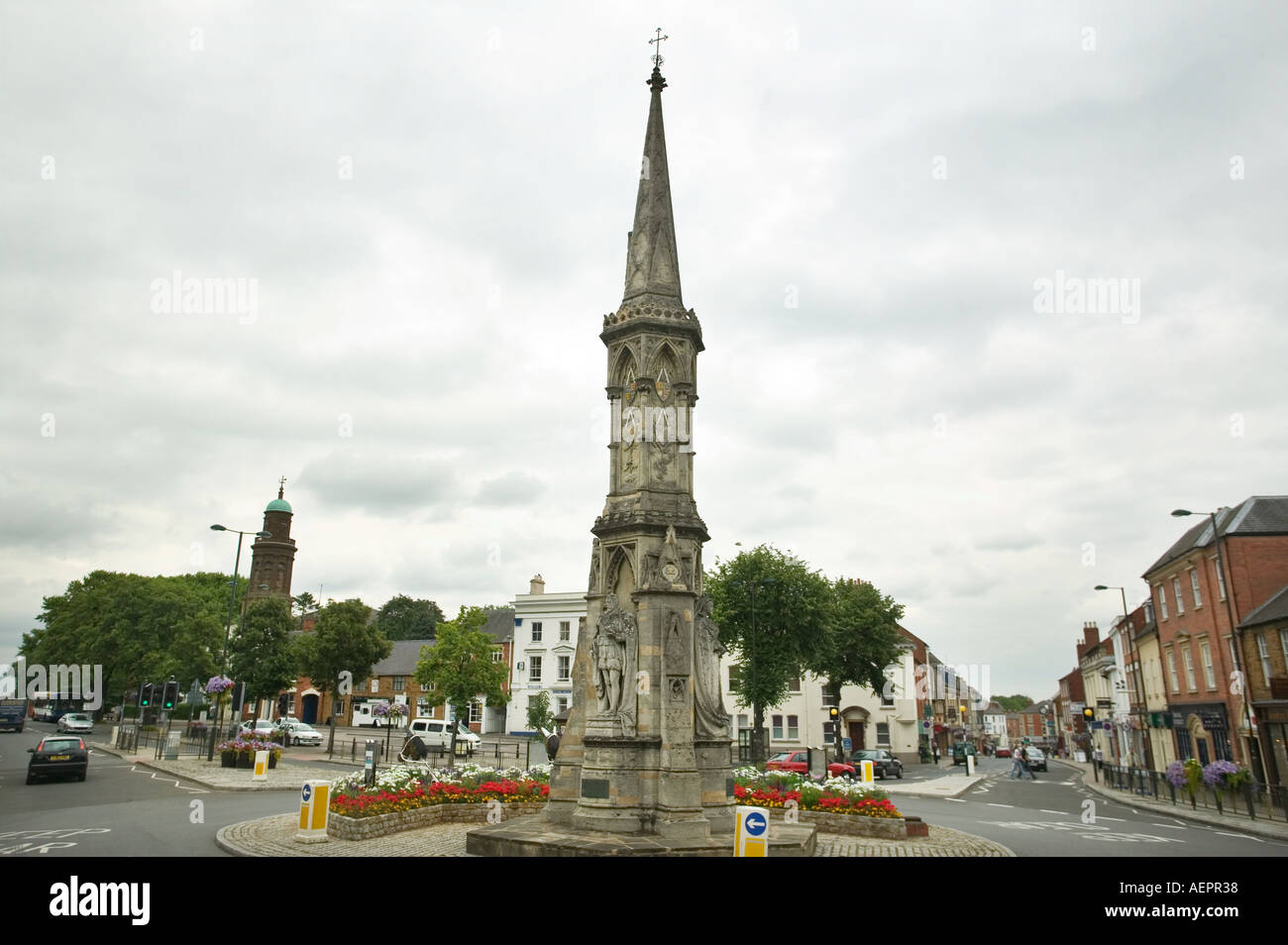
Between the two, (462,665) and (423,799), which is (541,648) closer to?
(462,665)

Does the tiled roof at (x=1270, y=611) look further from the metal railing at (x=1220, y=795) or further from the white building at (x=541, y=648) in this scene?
the white building at (x=541, y=648)

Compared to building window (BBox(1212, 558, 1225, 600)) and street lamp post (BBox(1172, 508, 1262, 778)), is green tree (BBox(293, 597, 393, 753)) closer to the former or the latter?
street lamp post (BBox(1172, 508, 1262, 778))

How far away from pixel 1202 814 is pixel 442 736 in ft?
112

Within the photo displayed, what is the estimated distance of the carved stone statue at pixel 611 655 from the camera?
1266 centimetres

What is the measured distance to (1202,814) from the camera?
81.1 ft

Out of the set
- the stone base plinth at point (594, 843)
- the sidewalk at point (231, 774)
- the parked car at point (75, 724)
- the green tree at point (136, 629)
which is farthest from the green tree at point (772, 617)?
the parked car at point (75, 724)

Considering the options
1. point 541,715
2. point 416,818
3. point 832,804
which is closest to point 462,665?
point 541,715

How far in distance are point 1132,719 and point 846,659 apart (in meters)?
18.5

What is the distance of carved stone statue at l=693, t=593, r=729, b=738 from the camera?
42.3 ft

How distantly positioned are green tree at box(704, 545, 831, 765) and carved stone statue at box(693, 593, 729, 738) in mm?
28712

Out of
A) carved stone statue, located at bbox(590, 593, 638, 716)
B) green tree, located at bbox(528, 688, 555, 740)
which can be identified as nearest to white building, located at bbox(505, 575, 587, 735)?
green tree, located at bbox(528, 688, 555, 740)

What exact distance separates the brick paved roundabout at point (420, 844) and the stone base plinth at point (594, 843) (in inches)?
45.2
